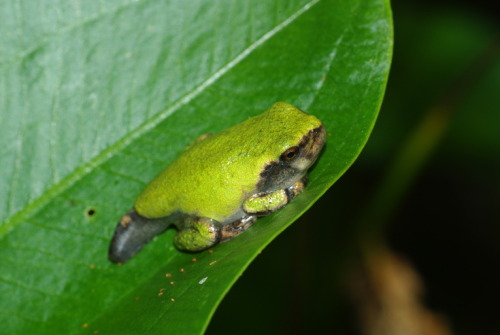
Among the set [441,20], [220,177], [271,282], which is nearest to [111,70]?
[220,177]

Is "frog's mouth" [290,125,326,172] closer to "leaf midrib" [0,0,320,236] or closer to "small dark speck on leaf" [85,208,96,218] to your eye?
"leaf midrib" [0,0,320,236]

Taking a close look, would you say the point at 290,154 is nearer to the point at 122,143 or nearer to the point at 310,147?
the point at 310,147

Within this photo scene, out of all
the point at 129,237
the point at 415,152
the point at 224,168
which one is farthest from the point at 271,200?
the point at 415,152

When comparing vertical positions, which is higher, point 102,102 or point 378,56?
point 378,56

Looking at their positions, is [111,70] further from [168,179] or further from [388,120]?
[388,120]

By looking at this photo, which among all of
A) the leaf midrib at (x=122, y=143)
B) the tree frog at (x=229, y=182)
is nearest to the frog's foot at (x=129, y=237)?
the tree frog at (x=229, y=182)

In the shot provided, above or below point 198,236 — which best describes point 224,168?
above

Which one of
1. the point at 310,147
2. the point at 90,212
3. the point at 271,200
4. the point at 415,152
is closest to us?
the point at 310,147
